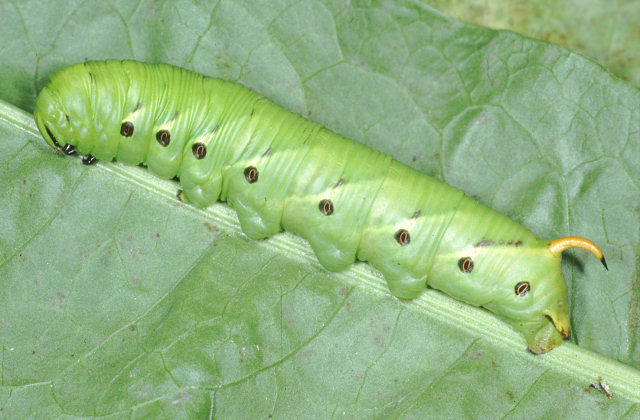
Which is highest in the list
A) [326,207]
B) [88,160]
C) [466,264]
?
[326,207]

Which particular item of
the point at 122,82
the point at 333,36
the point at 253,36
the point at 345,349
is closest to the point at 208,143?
the point at 122,82

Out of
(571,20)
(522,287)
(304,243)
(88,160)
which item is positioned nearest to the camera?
(522,287)

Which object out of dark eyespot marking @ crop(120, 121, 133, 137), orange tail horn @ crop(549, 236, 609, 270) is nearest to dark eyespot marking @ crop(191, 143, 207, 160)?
dark eyespot marking @ crop(120, 121, 133, 137)

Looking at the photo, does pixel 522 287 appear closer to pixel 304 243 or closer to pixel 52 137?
pixel 304 243

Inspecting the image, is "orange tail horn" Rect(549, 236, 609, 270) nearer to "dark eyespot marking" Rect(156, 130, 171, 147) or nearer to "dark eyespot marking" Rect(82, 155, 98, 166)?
"dark eyespot marking" Rect(156, 130, 171, 147)

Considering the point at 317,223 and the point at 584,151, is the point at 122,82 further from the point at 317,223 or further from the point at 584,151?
the point at 584,151

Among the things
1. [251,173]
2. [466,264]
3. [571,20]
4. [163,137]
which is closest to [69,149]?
[163,137]

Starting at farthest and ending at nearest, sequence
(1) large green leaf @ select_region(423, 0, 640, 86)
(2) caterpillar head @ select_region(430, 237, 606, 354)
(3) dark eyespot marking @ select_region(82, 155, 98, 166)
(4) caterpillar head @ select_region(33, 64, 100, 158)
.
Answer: (1) large green leaf @ select_region(423, 0, 640, 86) → (3) dark eyespot marking @ select_region(82, 155, 98, 166) → (2) caterpillar head @ select_region(430, 237, 606, 354) → (4) caterpillar head @ select_region(33, 64, 100, 158)

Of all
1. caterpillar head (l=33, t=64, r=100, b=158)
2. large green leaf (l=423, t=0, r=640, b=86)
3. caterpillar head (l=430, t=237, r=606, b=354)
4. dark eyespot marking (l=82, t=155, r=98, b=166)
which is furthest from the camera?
large green leaf (l=423, t=0, r=640, b=86)

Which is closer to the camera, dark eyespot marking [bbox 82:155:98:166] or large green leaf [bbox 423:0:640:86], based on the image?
dark eyespot marking [bbox 82:155:98:166]
